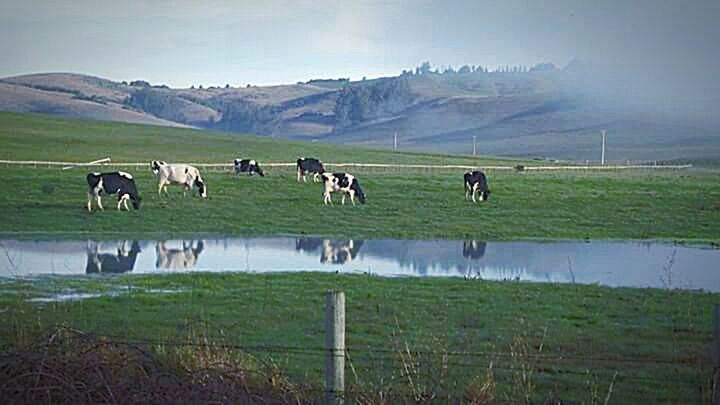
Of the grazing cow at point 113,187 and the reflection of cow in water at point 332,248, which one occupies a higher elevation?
the grazing cow at point 113,187

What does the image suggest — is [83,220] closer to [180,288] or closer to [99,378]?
[180,288]

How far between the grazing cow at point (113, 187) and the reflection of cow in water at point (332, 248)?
8.48 metres

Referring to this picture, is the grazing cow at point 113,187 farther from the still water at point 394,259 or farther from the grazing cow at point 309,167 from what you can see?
the grazing cow at point 309,167

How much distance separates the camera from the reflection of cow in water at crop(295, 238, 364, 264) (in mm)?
27536

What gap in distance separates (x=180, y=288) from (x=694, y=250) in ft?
59.6

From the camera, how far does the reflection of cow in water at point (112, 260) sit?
78.2 ft

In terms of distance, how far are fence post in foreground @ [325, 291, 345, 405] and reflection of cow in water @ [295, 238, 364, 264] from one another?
18595mm

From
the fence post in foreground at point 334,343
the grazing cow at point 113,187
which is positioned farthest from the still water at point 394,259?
the fence post in foreground at point 334,343

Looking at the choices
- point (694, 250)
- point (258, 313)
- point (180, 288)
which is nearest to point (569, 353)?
point (258, 313)

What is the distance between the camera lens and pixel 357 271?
2428cm

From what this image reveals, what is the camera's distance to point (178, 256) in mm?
27281

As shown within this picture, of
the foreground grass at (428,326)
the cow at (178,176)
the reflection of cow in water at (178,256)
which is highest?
the cow at (178,176)

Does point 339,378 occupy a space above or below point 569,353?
above

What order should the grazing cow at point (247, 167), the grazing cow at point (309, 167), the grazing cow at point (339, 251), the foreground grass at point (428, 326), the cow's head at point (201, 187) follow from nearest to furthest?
the foreground grass at point (428, 326) < the grazing cow at point (339, 251) < the cow's head at point (201, 187) < the grazing cow at point (309, 167) < the grazing cow at point (247, 167)
